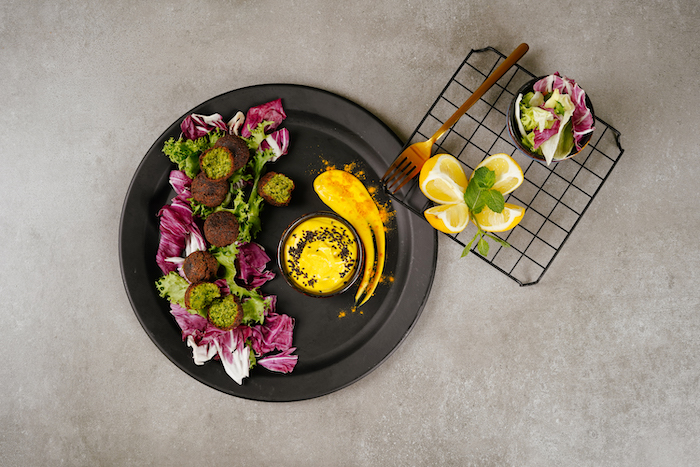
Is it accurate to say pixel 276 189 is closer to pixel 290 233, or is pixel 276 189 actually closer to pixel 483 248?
pixel 290 233

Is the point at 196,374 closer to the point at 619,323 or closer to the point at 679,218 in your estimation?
the point at 619,323

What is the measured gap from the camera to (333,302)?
2.81m

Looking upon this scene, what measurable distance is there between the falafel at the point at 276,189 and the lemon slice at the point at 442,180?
0.87m

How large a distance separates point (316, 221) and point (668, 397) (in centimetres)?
280

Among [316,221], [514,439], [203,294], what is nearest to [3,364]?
[203,294]

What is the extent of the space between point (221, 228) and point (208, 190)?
26 cm

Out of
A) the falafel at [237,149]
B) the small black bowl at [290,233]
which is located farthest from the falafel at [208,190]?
the small black bowl at [290,233]

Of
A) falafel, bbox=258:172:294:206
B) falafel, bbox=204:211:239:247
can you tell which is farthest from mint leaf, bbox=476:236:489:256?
falafel, bbox=204:211:239:247

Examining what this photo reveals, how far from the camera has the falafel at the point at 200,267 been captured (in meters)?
2.63

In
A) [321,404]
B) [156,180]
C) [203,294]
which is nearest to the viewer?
[203,294]

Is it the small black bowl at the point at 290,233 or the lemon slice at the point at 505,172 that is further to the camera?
the small black bowl at the point at 290,233

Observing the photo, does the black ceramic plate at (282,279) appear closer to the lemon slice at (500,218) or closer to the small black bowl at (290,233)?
the small black bowl at (290,233)

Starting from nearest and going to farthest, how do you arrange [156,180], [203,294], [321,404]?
1. [203,294]
2. [156,180]
3. [321,404]

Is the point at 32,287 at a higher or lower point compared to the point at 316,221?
lower
